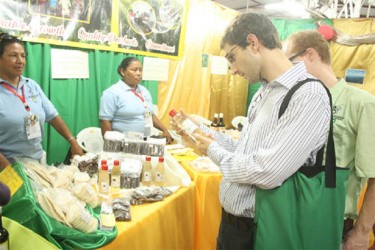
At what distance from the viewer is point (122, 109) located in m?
3.00

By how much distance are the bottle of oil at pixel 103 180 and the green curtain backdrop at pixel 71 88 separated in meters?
1.53

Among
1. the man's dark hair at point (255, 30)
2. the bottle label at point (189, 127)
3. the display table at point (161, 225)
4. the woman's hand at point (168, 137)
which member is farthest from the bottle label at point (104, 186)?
the woman's hand at point (168, 137)

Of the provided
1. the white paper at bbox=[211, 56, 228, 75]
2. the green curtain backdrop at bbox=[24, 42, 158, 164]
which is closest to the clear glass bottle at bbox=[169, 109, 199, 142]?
the green curtain backdrop at bbox=[24, 42, 158, 164]

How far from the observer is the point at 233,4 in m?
6.12

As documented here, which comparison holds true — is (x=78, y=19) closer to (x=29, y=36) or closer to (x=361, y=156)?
(x=29, y=36)

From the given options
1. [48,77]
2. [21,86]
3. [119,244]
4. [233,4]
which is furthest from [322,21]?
[119,244]

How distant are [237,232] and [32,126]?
5.31 ft

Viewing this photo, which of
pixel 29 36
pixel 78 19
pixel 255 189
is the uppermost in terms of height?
pixel 78 19

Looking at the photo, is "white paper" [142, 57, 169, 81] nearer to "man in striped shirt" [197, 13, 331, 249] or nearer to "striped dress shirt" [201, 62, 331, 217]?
"man in striped shirt" [197, 13, 331, 249]

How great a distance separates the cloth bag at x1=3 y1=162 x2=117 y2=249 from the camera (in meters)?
1.09

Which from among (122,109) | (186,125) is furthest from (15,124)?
(186,125)

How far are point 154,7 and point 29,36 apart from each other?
5.29 ft

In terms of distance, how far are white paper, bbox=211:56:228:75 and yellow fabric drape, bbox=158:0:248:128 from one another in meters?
0.07

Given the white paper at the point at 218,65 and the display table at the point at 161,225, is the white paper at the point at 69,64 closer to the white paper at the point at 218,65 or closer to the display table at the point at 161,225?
the display table at the point at 161,225
